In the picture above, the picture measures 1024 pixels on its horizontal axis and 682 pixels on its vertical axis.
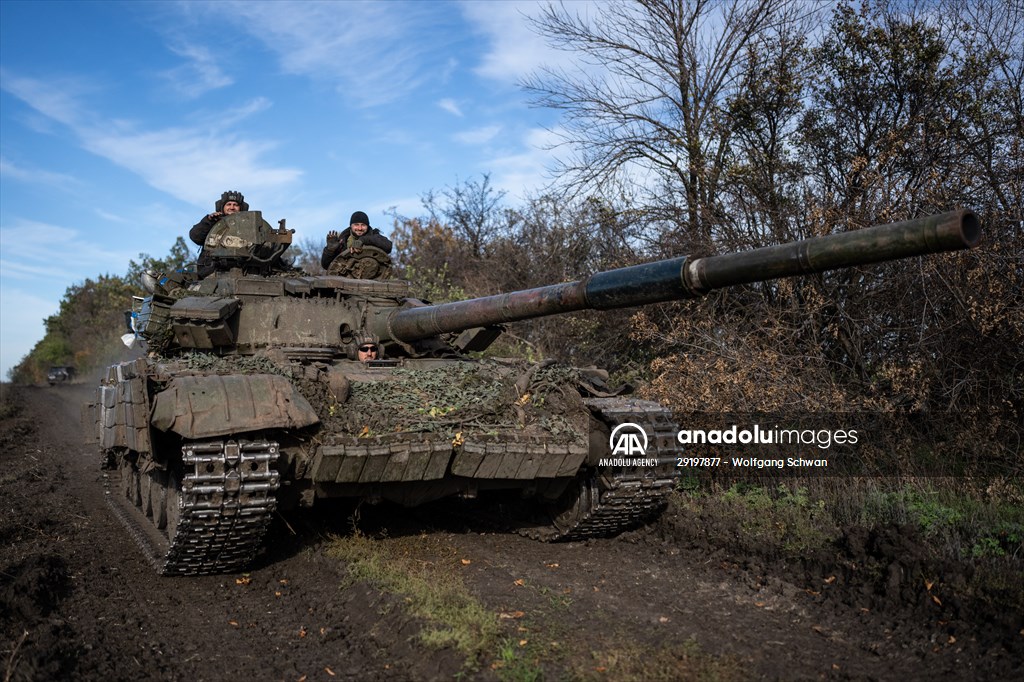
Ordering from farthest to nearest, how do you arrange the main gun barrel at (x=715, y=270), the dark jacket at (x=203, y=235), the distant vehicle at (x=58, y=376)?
the distant vehicle at (x=58, y=376) < the dark jacket at (x=203, y=235) < the main gun barrel at (x=715, y=270)

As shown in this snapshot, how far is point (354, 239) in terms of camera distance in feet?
33.8

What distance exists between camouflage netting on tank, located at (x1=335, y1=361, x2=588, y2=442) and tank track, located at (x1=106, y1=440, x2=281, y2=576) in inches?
28.5

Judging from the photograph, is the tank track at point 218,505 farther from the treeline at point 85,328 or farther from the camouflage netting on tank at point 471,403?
the treeline at point 85,328

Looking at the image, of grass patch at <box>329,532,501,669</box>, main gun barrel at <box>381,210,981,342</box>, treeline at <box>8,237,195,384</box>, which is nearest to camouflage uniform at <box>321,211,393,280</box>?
main gun barrel at <box>381,210,981,342</box>

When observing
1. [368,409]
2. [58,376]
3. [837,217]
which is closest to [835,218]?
[837,217]

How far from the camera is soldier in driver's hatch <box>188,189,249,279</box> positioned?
382 inches

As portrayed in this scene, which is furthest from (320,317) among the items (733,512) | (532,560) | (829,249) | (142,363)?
(829,249)

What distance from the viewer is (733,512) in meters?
8.51

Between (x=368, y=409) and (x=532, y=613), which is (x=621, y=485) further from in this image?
(x=368, y=409)

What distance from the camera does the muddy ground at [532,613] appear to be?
5051 millimetres

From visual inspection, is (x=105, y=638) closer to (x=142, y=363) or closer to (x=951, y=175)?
(x=142, y=363)

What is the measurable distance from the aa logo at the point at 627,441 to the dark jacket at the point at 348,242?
4100 millimetres

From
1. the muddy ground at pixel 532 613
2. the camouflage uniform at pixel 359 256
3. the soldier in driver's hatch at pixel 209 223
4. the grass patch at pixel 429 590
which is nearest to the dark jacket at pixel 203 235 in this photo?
the soldier in driver's hatch at pixel 209 223

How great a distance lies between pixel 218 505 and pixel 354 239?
466cm
